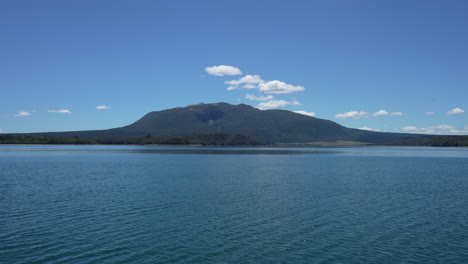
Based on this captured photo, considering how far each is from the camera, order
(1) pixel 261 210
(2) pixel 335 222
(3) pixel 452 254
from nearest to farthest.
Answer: (3) pixel 452 254 → (2) pixel 335 222 → (1) pixel 261 210

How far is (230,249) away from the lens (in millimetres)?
25234

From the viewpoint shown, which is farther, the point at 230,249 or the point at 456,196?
the point at 456,196

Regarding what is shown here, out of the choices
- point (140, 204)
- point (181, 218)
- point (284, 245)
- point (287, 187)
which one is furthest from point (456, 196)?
point (140, 204)

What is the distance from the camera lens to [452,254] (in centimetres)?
2467

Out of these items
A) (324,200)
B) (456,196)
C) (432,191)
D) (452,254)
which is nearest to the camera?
(452,254)

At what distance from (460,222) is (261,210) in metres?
19.4

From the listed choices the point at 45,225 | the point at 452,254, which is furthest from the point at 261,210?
the point at 45,225

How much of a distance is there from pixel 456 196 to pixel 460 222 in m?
18.1

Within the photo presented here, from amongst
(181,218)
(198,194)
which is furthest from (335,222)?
(198,194)

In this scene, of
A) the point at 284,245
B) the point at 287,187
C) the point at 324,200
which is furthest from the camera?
the point at 287,187

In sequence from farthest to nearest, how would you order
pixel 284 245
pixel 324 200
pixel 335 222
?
pixel 324 200, pixel 335 222, pixel 284 245

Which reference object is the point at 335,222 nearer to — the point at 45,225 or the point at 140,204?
the point at 140,204

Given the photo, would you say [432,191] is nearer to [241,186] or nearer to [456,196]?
[456,196]

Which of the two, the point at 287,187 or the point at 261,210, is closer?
the point at 261,210
